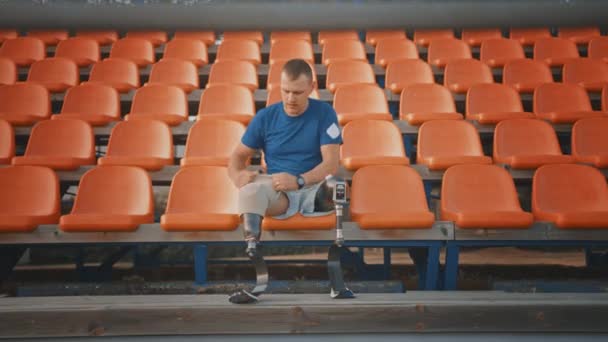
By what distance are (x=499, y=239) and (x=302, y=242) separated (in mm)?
672

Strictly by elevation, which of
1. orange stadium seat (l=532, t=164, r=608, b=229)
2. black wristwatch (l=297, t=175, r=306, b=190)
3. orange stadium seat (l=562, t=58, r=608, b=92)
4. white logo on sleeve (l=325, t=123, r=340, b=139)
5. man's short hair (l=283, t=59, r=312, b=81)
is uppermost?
orange stadium seat (l=562, t=58, r=608, b=92)

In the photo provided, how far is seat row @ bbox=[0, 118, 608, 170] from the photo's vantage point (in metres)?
2.43

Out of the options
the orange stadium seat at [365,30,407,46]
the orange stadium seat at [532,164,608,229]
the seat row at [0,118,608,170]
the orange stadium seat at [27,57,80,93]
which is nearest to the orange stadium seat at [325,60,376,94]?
the orange stadium seat at [365,30,407,46]

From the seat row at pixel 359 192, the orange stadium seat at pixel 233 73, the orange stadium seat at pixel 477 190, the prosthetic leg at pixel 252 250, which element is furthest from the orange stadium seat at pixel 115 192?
the orange stadium seat at pixel 233 73

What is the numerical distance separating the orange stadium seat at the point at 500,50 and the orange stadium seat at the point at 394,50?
0.49 meters

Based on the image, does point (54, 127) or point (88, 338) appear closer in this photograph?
point (88, 338)

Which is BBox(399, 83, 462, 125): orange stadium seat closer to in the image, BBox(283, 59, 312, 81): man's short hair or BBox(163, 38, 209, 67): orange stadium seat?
BBox(283, 59, 312, 81): man's short hair

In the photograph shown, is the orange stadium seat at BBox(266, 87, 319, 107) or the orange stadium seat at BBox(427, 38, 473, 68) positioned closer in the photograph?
the orange stadium seat at BBox(266, 87, 319, 107)

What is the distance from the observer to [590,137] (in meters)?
2.58

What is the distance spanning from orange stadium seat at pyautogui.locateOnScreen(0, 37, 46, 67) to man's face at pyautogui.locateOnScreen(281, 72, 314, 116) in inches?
118

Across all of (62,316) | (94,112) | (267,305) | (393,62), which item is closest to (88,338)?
(62,316)

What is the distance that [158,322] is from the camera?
1470mm

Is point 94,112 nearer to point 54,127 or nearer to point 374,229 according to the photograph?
point 54,127

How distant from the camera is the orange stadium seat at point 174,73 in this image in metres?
3.46
